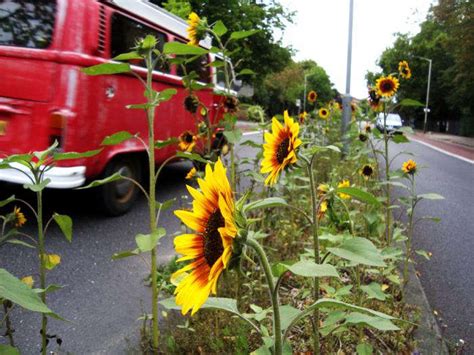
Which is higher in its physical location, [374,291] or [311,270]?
[311,270]

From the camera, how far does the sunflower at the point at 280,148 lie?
1.68m

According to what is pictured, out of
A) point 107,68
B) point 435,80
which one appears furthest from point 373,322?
point 435,80

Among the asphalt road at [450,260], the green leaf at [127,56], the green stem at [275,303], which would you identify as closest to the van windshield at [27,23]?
the green leaf at [127,56]

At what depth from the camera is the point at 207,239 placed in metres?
1.02

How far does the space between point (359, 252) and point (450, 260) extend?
11.4 feet

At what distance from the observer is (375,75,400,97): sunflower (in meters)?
4.06

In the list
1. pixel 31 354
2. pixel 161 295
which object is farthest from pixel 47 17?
pixel 31 354

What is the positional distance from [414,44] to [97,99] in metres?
49.7

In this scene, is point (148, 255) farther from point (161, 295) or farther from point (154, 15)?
point (154, 15)

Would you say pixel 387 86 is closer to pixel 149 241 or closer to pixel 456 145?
pixel 149 241

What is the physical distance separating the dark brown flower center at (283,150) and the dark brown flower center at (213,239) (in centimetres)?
79

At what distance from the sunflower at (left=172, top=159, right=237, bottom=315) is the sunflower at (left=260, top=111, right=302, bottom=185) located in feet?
2.24

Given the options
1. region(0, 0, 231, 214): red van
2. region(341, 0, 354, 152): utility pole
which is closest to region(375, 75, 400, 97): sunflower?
region(0, 0, 231, 214): red van

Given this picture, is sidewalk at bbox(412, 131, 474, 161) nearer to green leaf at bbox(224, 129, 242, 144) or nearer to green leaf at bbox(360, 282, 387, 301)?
green leaf at bbox(224, 129, 242, 144)
